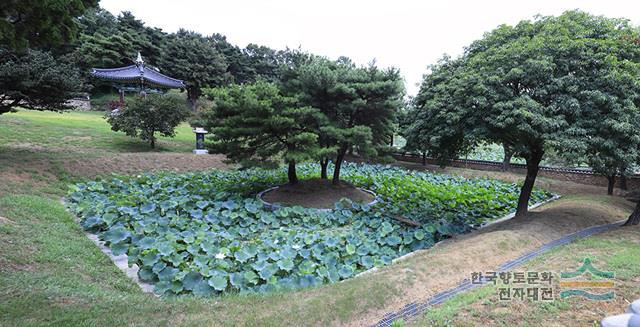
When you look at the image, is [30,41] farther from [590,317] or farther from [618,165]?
[618,165]

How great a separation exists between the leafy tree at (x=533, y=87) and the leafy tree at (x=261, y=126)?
3632 millimetres

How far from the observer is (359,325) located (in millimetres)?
3707

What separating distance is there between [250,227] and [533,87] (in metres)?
7.22

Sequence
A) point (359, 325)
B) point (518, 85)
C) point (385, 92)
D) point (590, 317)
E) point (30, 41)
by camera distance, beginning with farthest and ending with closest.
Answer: point (385, 92)
point (518, 85)
point (30, 41)
point (359, 325)
point (590, 317)

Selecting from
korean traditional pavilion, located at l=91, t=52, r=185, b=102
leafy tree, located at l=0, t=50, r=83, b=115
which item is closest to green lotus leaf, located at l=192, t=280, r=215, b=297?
leafy tree, located at l=0, t=50, r=83, b=115

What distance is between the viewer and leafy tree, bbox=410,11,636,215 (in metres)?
6.77

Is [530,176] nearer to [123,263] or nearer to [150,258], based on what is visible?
[150,258]

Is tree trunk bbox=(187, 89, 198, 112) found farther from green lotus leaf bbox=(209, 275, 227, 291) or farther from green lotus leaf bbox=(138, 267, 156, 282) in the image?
green lotus leaf bbox=(209, 275, 227, 291)

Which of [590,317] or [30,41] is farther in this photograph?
[30,41]

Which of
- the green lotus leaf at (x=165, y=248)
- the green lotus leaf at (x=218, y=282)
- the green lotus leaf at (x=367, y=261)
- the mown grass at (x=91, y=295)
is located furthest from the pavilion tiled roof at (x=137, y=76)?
the green lotus leaf at (x=367, y=261)

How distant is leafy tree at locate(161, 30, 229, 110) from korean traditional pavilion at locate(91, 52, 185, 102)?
552 centimetres

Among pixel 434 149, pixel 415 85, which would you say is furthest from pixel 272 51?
pixel 434 149

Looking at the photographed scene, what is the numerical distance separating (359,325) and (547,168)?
1711 centimetres

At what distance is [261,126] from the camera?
9625 mm
